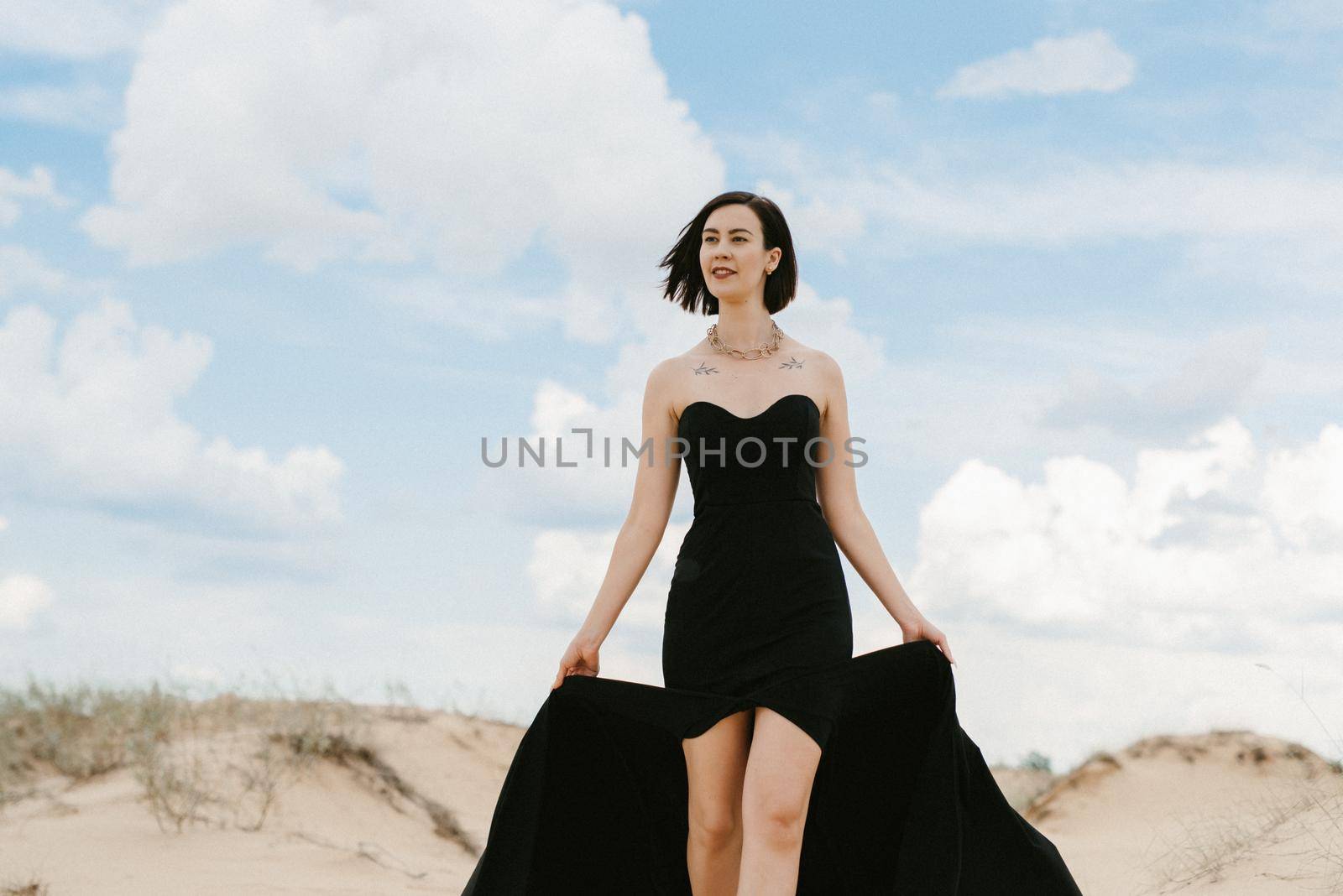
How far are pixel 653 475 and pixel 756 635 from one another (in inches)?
28.3

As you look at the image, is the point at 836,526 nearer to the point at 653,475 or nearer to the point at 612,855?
the point at 653,475

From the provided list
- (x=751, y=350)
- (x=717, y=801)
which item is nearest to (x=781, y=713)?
(x=717, y=801)

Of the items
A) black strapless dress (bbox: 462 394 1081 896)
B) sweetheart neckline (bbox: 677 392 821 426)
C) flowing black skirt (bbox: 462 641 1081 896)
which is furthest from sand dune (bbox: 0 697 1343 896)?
sweetheart neckline (bbox: 677 392 821 426)

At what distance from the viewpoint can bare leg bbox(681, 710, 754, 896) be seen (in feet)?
12.5

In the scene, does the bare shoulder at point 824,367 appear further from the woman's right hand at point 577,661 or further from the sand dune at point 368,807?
the sand dune at point 368,807

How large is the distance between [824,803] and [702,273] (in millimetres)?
1992

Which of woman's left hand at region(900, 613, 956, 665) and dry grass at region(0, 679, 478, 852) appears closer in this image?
woman's left hand at region(900, 613, 956, 665)

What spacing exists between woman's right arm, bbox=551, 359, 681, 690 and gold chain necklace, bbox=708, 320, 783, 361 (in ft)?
0.61

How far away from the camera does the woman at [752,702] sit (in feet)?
12.5

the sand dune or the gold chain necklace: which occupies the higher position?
the gold chain necklace

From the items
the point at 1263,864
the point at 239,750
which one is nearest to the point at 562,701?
the point at 1263,864

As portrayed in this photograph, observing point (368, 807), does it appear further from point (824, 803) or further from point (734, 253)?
point (734, 253)

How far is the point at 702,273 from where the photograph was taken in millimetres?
4598

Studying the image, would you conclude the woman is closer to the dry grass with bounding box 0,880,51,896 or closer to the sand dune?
the sand dune
